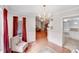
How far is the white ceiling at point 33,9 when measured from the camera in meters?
1.53

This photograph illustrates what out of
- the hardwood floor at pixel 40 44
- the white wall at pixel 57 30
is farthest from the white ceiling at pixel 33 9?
the hardwood floor at pixel 40 44

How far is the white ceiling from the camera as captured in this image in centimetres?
153

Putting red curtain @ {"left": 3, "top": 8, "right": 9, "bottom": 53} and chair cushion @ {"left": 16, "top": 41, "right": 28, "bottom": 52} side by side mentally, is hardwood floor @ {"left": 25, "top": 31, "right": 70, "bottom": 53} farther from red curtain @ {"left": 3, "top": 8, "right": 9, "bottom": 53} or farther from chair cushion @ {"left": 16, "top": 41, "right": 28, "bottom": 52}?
red curtain @ {"left": 3, "top": 8, "right": 9, "bottom": 53}

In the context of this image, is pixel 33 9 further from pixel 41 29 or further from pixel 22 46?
pixel 22 46

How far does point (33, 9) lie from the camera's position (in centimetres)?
158

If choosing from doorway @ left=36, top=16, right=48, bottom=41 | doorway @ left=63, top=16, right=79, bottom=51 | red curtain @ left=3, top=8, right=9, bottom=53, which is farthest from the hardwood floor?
red curtain @ left=3, top=8, right=9, bottom=53

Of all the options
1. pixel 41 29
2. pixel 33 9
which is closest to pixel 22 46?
pixel 41 29

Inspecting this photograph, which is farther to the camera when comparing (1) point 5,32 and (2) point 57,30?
(2) point 57,30

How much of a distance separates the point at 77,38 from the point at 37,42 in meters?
0.65

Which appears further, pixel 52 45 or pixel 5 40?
pixel 52 45

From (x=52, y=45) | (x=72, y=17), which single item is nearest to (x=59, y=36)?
(x=52, y=45)
